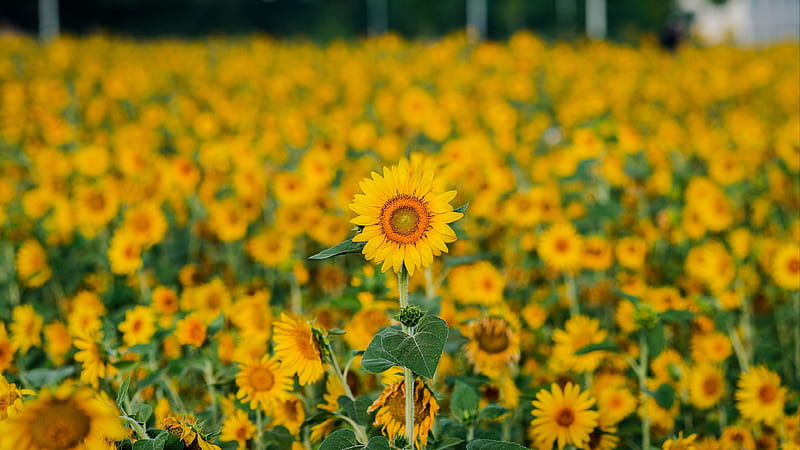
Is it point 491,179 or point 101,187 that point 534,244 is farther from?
point 101,187

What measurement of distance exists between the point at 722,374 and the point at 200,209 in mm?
2006

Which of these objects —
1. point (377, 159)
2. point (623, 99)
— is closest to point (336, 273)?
point (377, 159)

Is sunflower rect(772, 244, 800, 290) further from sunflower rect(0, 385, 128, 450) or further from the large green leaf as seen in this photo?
sunflower rect(0, 385, 128, 450)

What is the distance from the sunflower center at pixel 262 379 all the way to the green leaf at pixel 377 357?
33 cm

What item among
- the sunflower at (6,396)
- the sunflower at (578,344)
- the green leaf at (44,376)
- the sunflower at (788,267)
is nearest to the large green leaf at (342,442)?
the sunflower at (6,396)

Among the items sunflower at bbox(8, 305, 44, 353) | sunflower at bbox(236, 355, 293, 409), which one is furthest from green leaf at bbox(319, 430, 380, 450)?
sunflower at bbox(8, 305, 44, 353)

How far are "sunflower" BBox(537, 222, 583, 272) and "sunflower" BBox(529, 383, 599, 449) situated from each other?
3.35 feet

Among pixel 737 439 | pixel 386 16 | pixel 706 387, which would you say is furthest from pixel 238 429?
pixel 386 16

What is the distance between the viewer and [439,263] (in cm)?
259

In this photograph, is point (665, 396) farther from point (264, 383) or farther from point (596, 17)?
point (596, 17)

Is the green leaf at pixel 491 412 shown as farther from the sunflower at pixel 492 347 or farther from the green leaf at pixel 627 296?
the green leaf at pixel 627 296

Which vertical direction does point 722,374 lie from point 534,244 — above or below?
below

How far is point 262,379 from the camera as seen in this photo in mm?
1387

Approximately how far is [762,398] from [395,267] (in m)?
1.11
